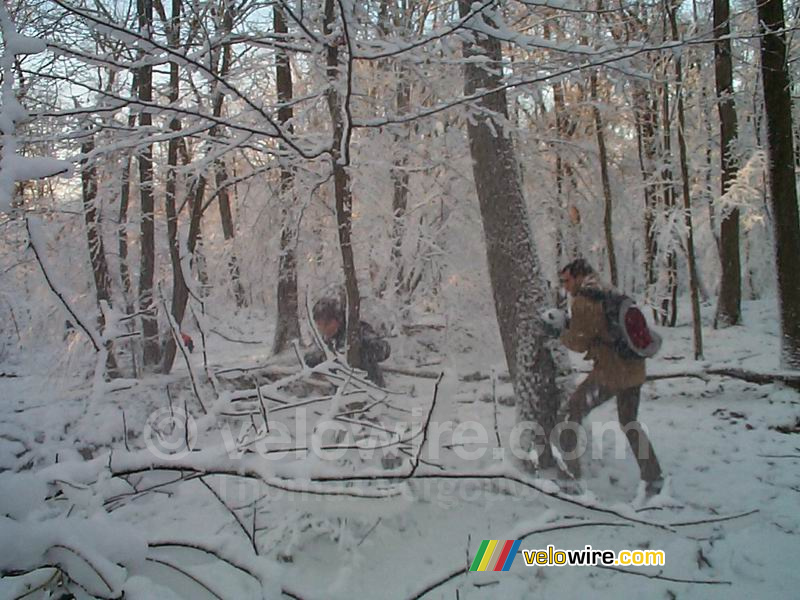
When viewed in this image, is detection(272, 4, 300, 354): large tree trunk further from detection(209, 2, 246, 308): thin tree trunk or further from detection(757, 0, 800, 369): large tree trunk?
detection(757, 0, 800, 369): large tree trunk

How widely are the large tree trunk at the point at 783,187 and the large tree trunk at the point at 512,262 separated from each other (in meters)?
3.40

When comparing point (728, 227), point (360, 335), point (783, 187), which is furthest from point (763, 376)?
point (728, 227)

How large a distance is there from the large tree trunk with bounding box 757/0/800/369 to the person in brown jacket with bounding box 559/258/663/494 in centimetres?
297

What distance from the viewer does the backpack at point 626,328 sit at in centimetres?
370

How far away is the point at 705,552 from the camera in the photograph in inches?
127

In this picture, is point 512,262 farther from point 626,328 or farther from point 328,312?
point 328,312

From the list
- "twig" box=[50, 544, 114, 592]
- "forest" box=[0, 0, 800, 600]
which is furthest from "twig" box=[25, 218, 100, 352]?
"twig" box=[50, 544, 114, 592]

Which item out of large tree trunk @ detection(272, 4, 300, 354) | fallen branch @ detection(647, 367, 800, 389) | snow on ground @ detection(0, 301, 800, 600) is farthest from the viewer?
large tree trunk @ detection(272, 4, 300, 354)

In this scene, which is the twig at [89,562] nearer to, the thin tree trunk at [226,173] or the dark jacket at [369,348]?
the thin tree trunk at [226,173]

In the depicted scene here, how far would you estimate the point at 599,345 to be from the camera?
3.80 m

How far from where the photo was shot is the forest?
132 cm

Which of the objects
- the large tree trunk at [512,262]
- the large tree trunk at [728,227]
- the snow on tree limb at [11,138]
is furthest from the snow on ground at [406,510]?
the large tree trunk at [728,227]

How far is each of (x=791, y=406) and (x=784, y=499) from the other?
1.85 m

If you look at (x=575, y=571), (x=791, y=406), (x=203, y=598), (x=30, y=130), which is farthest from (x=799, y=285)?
(x=30, y=130)
